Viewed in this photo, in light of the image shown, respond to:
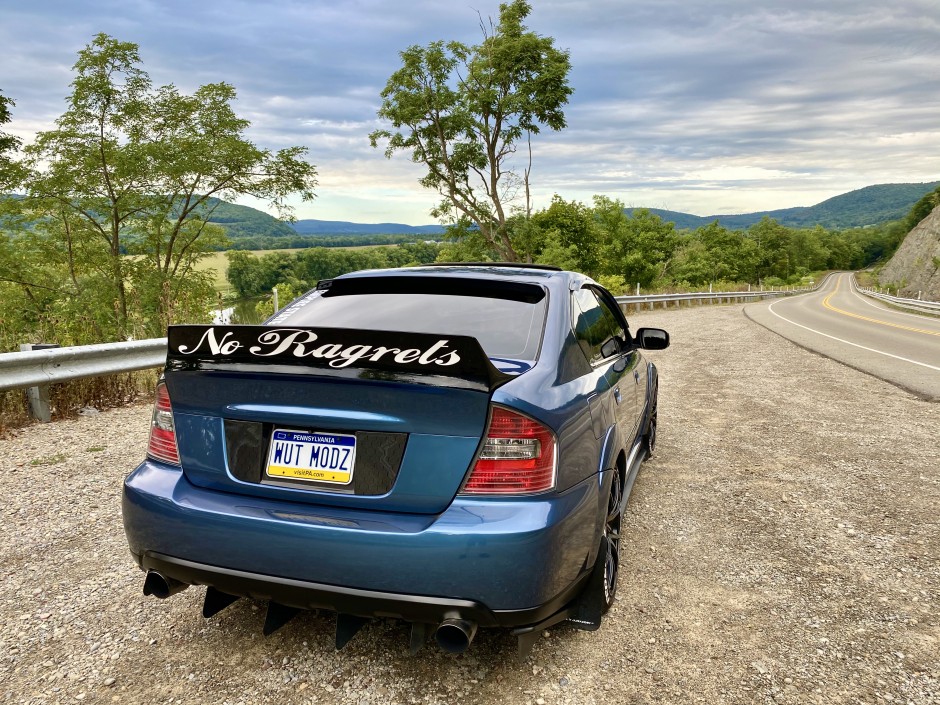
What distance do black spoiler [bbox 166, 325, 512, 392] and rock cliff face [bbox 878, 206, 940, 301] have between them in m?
61.5

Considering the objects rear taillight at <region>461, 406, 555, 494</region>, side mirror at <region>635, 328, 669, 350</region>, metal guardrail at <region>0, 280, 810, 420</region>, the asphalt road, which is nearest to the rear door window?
side mirror at <region>635, 328, 669, 350</region>

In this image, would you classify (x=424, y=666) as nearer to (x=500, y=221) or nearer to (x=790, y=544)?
(x=790, y=544)

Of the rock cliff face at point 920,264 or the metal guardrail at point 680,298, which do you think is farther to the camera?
the rock cliff face at point 920,264

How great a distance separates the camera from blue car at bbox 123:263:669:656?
2.00 metres

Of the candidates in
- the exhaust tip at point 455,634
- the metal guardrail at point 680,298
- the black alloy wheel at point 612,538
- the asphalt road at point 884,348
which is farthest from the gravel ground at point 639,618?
the metal guardrail at point 680,298

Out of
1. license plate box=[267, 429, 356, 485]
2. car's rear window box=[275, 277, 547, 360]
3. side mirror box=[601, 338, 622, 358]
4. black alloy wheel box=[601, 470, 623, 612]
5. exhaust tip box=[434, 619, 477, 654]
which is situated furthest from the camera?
side mirror box=[601, 338, 622, 358]

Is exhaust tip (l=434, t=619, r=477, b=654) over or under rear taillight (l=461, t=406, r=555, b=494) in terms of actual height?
under

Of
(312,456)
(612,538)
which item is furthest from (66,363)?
(612,538)

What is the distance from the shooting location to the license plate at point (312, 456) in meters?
2.09

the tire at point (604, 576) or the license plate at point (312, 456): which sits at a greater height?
the license plate at point (312, 456)

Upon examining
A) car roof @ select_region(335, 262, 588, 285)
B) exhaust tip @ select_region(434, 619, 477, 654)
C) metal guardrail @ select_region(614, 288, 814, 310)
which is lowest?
metal guardrail @ select_region(614, 288, 814, 310)

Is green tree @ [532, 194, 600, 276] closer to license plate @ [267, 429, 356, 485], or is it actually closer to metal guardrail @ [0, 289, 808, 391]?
metal guardrail @ [0, 289, 808, 391]

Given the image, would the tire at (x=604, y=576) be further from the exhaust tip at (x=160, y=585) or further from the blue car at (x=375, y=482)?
the exhaust tip at (x=160, y=585)

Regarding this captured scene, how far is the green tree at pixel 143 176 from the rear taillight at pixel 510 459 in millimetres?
12318
